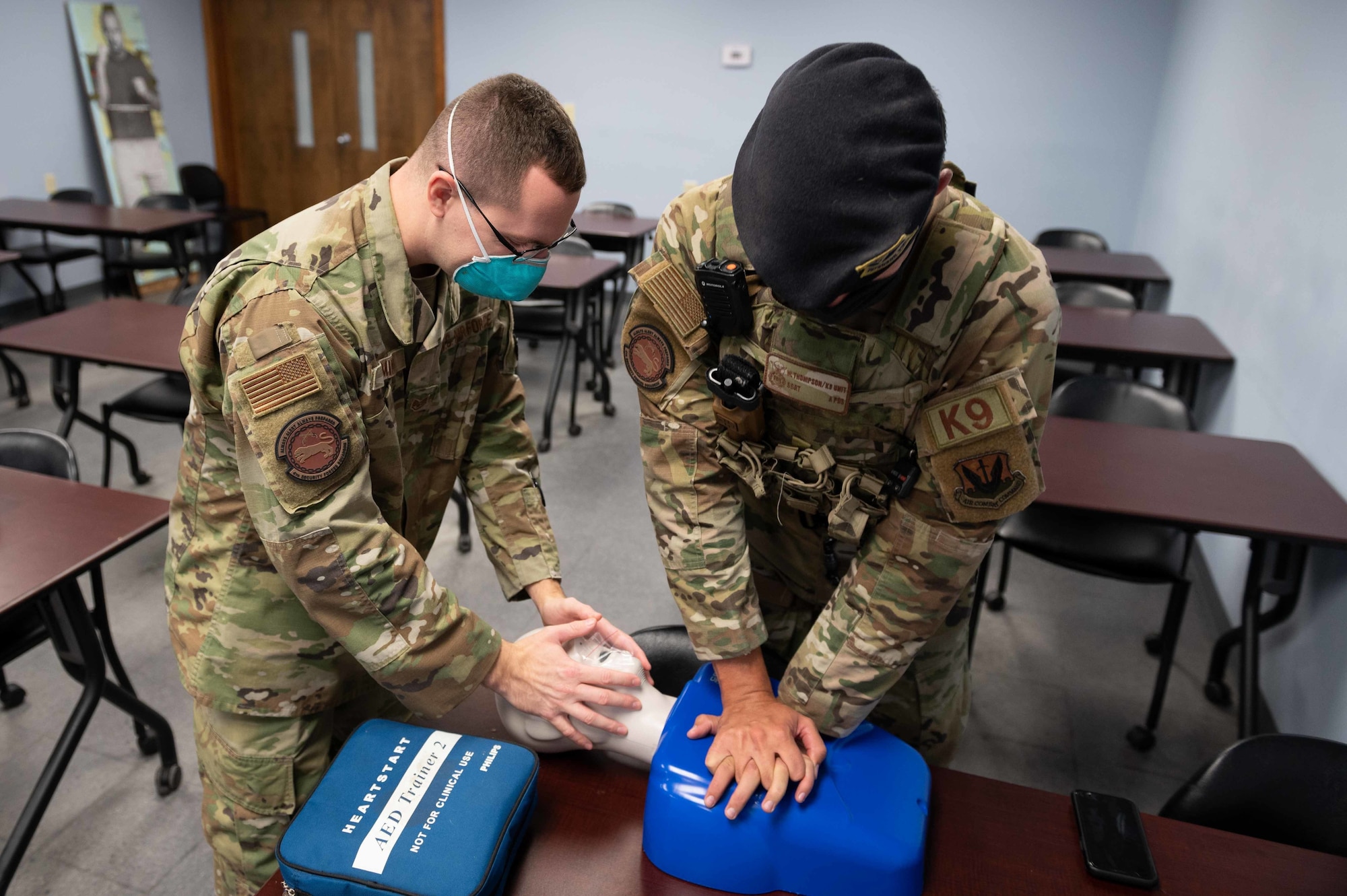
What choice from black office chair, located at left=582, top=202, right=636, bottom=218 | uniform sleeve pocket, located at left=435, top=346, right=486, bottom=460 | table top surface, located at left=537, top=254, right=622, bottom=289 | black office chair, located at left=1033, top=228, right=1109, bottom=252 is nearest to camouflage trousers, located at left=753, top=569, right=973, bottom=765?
uniform sleeve pocket, located at left=435, top=346, right=486, bottom=460

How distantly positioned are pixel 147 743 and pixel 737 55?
551cm

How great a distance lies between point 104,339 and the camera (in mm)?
2742

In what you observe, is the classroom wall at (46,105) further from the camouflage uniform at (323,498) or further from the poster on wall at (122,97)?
the camouflage uniform at (323,498)

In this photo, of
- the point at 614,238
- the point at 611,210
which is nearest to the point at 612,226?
the point at 614,238

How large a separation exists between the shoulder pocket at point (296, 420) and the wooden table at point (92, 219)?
13.9ft

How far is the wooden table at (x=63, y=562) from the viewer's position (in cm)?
146

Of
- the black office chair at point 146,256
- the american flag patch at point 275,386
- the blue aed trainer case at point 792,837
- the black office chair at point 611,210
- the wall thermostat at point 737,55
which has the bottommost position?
the black office chair at point 146,256

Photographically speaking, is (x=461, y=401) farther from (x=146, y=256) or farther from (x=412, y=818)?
(x=146, y=256)

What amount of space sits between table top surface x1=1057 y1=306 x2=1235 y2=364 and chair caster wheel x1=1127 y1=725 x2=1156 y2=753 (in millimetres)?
1155

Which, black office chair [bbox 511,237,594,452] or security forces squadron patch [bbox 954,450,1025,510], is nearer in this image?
security forces squadron patch [bbox 954,450,1025,510]

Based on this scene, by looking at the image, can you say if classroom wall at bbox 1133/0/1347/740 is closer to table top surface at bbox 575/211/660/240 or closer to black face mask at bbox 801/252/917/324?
black face mask at bbox 801/252/917/324

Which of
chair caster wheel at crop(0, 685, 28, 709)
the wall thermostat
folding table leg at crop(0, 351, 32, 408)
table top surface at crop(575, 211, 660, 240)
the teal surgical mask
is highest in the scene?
the wall thermostat

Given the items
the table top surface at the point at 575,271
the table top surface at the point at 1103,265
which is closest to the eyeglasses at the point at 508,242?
the table top surface at the point at 575,271

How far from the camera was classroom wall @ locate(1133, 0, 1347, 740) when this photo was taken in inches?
81.1
